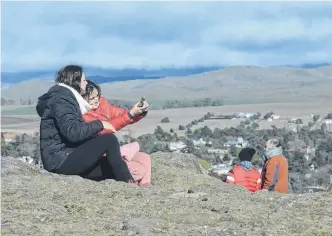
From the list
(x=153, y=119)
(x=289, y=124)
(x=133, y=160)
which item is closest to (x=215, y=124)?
(x=289, y=124)

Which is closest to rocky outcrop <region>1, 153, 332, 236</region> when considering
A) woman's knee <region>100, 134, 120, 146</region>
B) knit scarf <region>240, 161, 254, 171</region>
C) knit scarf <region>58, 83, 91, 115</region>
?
woman's knee <region>100, 134, 120, 146</region>

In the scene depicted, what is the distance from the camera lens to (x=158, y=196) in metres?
7.93

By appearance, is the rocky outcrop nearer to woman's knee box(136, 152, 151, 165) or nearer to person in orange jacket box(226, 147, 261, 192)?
woman's knee box(136, 152, 151, 165)

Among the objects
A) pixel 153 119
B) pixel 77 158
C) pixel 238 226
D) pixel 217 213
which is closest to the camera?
pixel 238 226

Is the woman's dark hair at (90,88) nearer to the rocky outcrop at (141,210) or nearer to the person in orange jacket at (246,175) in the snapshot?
the rocky outcrop at (141,210)

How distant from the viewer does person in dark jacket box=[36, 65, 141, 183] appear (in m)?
8.98

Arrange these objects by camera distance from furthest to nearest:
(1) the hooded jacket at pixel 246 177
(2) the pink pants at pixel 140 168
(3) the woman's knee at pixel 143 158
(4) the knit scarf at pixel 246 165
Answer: (4) the knit scarf at pixel 246 165
(1) the hooded jacket at pixel 246 177
(3) the woman's knee at pixel 143 158
(2) the pink pants at pixel 140 168

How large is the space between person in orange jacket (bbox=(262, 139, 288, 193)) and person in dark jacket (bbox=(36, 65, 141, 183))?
2961mm

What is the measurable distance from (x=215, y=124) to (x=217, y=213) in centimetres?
7696

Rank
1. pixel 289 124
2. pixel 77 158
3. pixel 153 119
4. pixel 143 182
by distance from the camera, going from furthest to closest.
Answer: pixel 153 119
pixel 289 124
pixel 143 182
pixel 77 158

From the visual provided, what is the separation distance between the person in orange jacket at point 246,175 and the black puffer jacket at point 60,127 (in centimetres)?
320

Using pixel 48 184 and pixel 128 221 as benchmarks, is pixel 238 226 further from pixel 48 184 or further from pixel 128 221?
A: pixel 48 184

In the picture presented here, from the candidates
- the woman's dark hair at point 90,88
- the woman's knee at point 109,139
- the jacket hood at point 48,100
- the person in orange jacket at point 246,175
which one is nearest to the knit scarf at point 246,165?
the person in orange jacket at point 246,175

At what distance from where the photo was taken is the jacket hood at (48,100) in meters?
9.06
